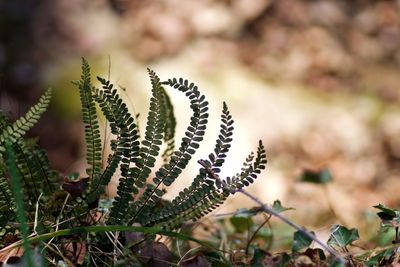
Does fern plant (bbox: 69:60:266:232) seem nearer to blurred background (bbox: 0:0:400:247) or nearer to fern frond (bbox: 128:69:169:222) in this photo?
fern frond (bbox: 128:69:169:222)

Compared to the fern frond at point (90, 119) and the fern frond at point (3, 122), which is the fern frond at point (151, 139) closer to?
the fern frond at point (90, 119)

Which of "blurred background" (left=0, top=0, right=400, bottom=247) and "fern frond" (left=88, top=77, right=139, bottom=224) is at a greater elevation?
"blurred background" (left=0, top=0, right=400, bottom=247)

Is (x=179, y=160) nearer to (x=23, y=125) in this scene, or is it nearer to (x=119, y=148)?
(x=119, y=148)

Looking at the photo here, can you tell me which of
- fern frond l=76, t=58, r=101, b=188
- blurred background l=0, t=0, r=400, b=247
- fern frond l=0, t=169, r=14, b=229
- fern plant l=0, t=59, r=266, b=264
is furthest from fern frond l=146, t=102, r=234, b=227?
blurred background l=0, t=0, r=400, b=247

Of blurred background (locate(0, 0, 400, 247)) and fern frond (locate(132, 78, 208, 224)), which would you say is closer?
fern frond (locate(132, 78, 208, 224))

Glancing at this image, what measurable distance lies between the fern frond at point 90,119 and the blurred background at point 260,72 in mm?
2382

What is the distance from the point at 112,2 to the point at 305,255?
3855 millimetres

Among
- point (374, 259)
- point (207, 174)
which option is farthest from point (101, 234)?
point (374, 259)

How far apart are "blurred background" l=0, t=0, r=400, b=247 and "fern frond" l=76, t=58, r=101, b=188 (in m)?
2.38

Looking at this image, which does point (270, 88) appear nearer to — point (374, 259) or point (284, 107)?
point (284, 107)

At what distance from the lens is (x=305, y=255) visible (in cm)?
123

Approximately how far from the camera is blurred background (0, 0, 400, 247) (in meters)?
4.00

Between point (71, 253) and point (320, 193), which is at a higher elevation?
point (320, 193)

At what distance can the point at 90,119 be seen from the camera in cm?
130
